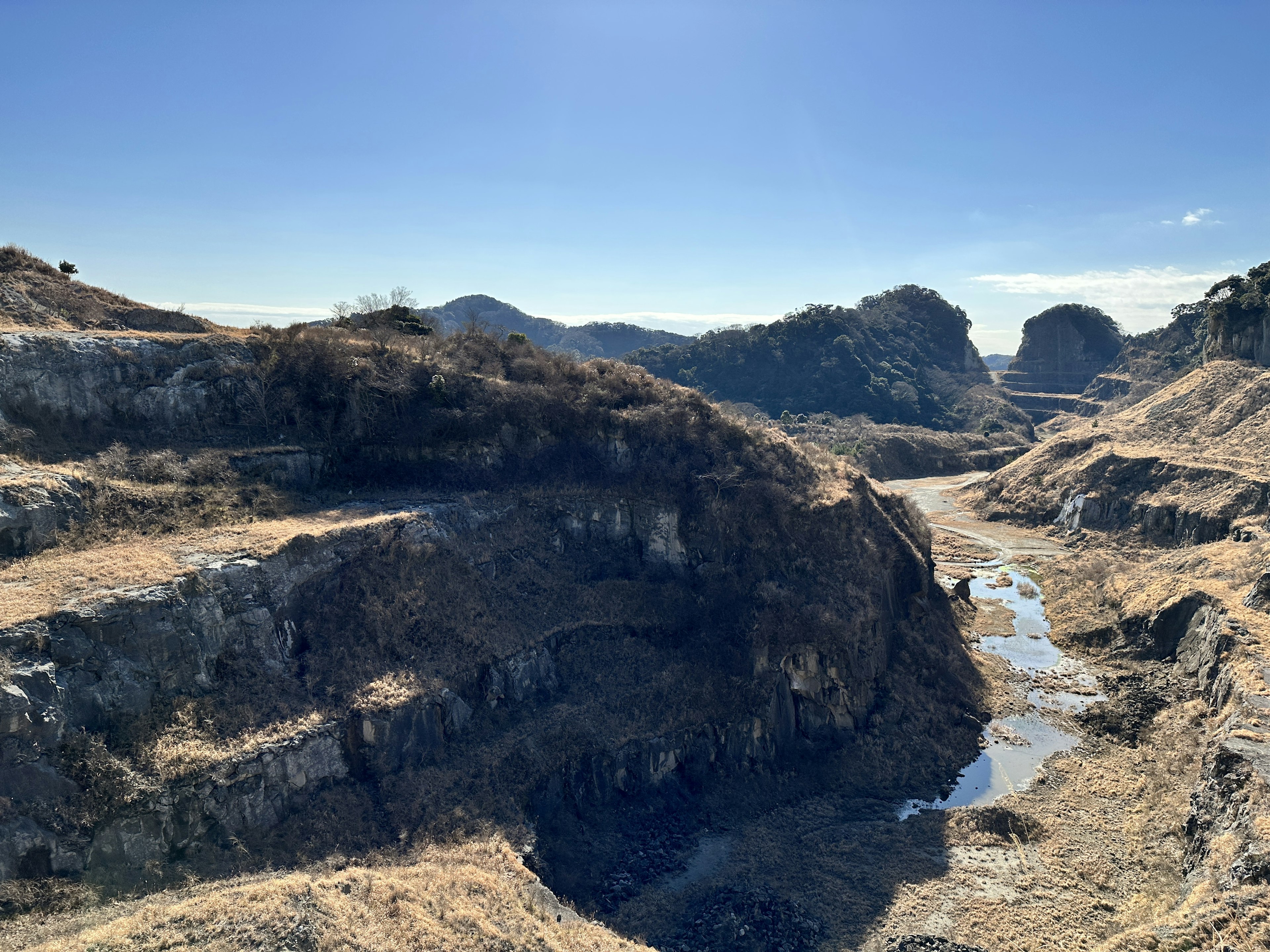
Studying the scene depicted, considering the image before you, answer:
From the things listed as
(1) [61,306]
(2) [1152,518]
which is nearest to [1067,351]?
(2) [1152,518]

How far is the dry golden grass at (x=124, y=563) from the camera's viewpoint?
18.5m

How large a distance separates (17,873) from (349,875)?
6.62 m

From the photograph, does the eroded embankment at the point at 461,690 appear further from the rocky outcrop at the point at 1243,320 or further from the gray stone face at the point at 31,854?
the rocky outcrop at the point at 1243,320

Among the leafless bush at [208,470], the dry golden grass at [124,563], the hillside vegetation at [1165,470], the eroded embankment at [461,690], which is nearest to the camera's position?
the eroded embankment at [461,690]

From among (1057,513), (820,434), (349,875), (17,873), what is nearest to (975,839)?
(349,875)

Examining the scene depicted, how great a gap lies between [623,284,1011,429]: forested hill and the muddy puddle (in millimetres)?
62448

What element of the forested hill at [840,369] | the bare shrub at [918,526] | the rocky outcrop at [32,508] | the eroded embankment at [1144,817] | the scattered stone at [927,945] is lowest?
the scattered stone at [927,945]

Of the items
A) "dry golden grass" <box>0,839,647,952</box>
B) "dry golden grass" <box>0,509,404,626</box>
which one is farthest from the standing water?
"dry golden grass" <box>0,509,404,626</box>

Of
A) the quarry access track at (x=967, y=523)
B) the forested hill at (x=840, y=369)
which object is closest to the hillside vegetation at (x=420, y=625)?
the quarry access track at (x=967, y=523)

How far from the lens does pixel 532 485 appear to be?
33031mm

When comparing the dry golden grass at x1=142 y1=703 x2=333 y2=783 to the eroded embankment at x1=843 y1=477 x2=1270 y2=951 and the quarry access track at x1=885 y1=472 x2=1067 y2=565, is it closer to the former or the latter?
the eroded embankment at x1=843 y1=477 x2=1270 y2=951

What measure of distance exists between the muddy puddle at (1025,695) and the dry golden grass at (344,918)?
13427 mm

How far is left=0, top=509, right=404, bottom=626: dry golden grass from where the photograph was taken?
18.5 metres

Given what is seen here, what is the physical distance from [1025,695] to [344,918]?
2905 centimetres
